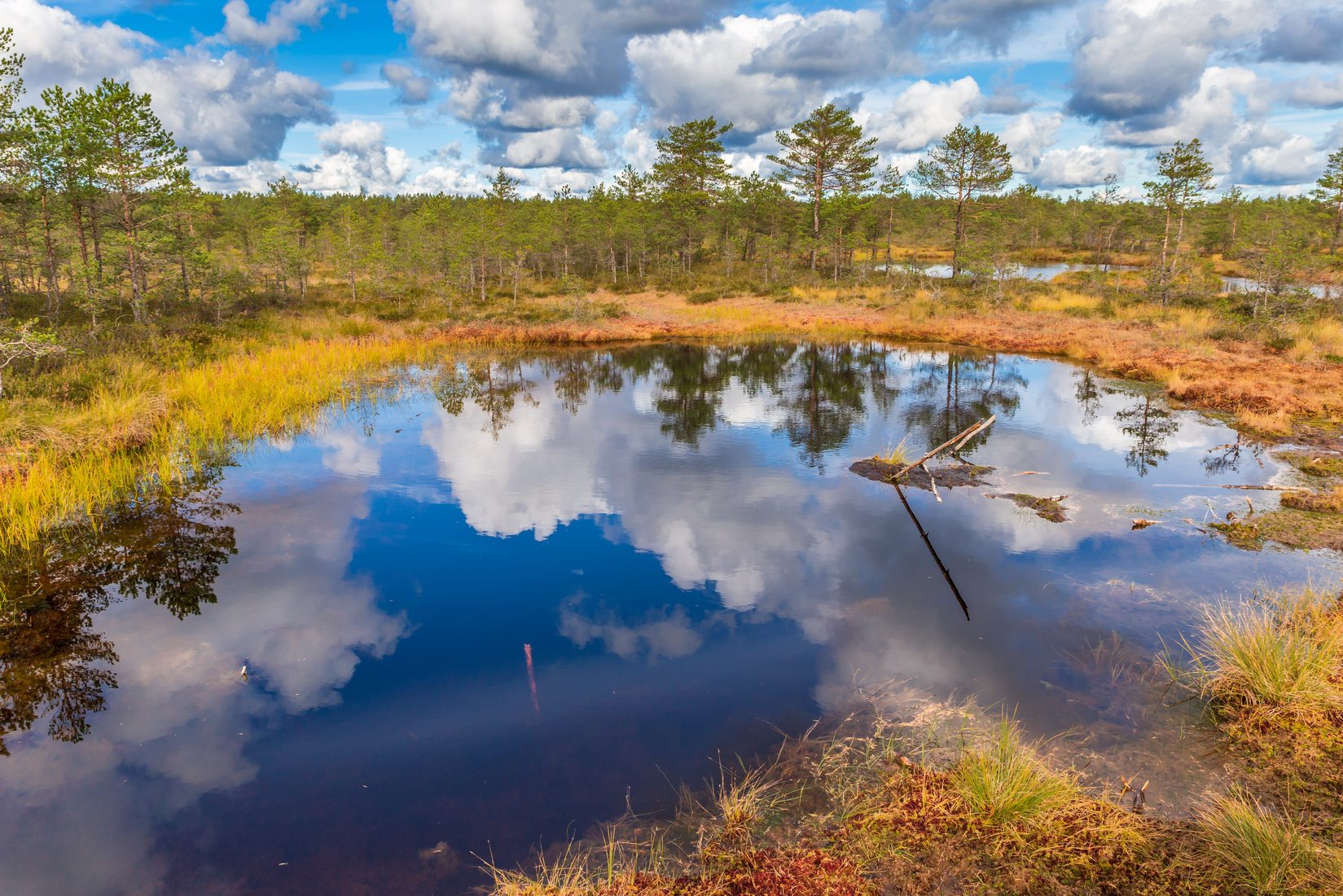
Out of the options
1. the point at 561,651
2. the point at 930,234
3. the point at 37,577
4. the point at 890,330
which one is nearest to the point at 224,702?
the point at 561,651

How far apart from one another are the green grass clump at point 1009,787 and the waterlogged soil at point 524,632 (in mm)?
1064

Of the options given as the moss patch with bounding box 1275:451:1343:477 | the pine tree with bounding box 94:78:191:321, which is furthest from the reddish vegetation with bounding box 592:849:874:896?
the pine tree with bounding box 94:78:191:321

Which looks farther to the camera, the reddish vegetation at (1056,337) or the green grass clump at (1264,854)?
the reddish vegetation at (1056,337)

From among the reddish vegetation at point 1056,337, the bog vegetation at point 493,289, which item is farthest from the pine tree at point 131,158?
the reddish vegetation at point 1056,337

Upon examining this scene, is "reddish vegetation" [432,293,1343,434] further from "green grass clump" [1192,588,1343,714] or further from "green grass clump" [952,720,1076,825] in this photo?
"green grass clump" [952,720,1076,825]

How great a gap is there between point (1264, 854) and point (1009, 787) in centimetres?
168

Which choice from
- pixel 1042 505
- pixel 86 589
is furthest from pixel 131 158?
pixel 1042 505

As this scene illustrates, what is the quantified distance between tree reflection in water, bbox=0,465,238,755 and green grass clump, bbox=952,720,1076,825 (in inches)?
363

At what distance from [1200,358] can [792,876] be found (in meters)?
28.7

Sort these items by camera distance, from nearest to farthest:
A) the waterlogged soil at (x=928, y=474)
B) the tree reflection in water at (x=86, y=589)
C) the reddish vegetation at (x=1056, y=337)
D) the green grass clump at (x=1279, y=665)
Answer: the green grass clump at (x=1279, y=665), the tree reflection in water at (x=86, y=589), the waterlogged soil at (x=928, y=474), the reddish vegetation at (x=1056, y=337)

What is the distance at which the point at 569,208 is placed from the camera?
63938mm

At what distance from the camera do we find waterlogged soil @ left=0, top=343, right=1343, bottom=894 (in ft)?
20.0

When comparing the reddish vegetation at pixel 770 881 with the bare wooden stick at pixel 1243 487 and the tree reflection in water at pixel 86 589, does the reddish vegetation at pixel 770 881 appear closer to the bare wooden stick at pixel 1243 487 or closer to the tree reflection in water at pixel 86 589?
the tree reflection in water at pixel 86 589

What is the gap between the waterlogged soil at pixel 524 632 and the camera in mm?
6082
